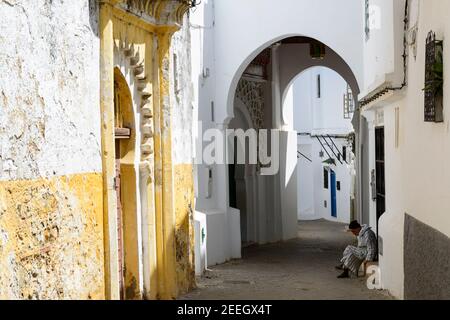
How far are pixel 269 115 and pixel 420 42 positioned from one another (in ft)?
33.9

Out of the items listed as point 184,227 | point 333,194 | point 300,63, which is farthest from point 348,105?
point 184,227

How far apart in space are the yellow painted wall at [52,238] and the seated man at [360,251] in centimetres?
539

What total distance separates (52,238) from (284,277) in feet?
22.4

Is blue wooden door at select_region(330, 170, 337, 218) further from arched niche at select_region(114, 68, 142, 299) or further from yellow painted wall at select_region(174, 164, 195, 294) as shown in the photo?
arched niche at select_region(114, 68, 142, 299)

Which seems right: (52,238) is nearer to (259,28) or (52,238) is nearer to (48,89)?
(48,89)

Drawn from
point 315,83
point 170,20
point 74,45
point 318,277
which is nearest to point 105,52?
point 74,45

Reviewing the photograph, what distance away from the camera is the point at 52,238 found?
5.67 metres

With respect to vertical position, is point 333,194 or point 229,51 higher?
point 229,51

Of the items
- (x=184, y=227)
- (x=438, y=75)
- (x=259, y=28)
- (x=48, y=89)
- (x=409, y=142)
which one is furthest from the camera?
(x=259, y=28)

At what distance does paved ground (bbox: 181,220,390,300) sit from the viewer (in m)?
10.1

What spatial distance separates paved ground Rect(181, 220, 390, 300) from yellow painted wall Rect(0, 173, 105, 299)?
3.40 metres

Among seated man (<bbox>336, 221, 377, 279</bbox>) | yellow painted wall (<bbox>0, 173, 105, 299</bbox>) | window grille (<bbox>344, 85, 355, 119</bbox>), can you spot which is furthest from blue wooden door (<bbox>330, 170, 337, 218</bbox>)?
yellow painted wall (<bbox>0, 173, 105, 299</bbox>)

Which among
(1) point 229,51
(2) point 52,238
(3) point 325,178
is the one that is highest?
(1) point 229,51
